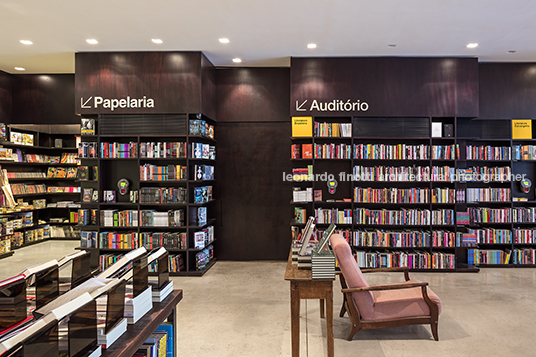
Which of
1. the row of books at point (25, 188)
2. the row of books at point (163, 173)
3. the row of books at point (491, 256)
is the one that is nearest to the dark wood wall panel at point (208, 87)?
the row of books at point (163, 173)

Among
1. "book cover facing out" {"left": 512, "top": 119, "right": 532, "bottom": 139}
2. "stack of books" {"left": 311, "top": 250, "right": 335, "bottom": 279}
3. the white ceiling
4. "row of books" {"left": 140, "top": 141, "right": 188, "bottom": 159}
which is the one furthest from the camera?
"book cover facing out" {"left": 512, "top": 119, "right": 532, "bottom": 139}

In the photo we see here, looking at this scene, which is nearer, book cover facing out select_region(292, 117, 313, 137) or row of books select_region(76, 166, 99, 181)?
row of books select_region(76, 166, 99, 181)

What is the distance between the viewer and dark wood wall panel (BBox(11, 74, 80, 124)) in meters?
7.31

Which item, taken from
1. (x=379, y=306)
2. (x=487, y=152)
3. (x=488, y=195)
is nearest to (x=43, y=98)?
(x=379, y=306)

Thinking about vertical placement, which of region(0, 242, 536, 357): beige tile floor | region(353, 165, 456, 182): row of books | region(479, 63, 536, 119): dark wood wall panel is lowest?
region(0, 242, 536, 357): beige tile floor

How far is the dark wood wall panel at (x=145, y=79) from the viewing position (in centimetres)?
589

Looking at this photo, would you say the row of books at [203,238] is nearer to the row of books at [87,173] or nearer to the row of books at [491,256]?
the row of books at [87,173]

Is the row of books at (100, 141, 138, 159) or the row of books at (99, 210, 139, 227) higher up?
the row of books at (100, 141, 138, 159)

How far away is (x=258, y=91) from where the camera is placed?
6820 mm

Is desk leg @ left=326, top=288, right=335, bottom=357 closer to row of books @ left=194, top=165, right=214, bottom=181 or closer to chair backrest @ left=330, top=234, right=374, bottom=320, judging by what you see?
chair backrest @ left=330, top=234, right=374, bottom=320

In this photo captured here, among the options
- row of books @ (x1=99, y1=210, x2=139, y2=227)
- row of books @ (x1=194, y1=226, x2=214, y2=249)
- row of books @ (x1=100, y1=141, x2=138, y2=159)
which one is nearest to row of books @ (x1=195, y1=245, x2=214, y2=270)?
row of books @ (x1=194, y1=226, x2=214, y2=249)

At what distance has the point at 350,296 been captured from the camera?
3.45 meters

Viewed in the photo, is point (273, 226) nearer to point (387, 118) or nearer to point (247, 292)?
point (247, 292)

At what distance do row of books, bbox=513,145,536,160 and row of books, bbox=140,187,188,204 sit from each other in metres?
6.24
